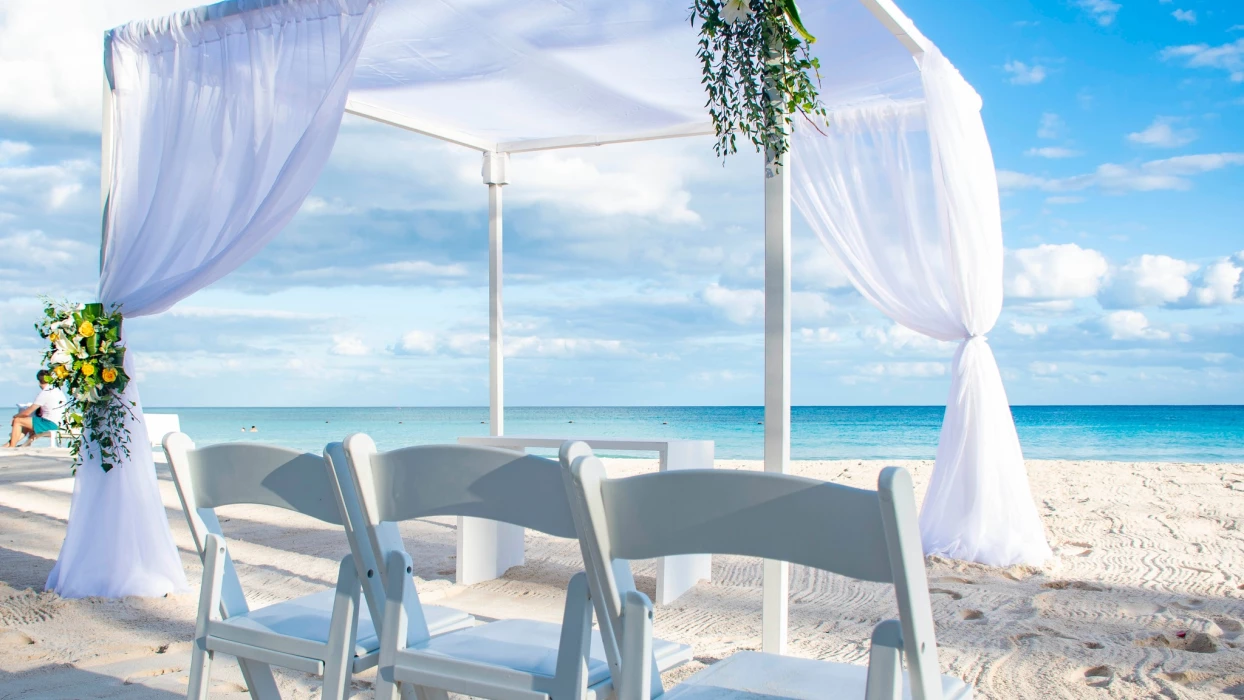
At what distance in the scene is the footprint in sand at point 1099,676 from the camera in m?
2.50

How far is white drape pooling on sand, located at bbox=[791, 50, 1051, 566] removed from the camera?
4.20 meters

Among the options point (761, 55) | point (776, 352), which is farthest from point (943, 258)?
point (761, 55)

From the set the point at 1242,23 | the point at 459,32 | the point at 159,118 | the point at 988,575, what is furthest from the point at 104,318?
the point at 1242,23

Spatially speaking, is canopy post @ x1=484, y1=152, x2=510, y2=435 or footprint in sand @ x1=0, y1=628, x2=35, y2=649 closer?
footprint in sand @ x1=0, y1=628, x2=35, y2=649

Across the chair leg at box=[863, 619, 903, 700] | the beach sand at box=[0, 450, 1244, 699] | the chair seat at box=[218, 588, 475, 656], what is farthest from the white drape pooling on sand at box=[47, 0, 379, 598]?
the chair leg at box=[863, 619, 903, 700]

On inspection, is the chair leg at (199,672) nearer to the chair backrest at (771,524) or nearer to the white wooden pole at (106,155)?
the chair backrest at (771,524)

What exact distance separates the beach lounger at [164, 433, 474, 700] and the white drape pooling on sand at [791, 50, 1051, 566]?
3.17m

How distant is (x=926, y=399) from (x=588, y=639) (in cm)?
2801

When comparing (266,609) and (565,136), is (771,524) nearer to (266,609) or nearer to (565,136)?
(266,609)

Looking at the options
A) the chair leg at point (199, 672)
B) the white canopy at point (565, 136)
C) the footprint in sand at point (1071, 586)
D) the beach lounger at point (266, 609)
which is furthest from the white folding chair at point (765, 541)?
the footprint in sand at point (1071, 586)

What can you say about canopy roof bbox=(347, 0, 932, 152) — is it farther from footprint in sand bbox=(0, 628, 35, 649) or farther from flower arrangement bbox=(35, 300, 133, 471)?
footprint in sand bbox=(0, 628, 35, 649)

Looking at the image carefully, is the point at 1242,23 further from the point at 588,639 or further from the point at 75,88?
the point at 588,639

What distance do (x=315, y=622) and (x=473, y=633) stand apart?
324 millimetres

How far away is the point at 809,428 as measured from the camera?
25.1 metres
